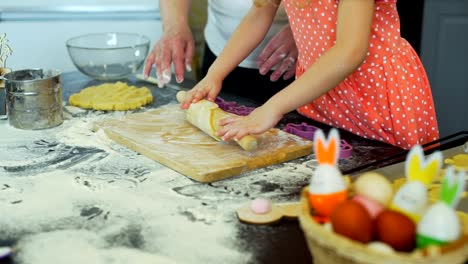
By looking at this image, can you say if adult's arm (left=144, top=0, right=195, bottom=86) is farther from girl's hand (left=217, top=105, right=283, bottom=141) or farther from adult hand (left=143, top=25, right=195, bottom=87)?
girl's hand (left=217, top=105, right=283, bottom=141)

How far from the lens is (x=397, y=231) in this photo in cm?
56

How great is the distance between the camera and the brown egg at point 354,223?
0.57m

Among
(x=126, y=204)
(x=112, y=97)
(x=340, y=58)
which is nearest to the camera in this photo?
(x=126, y=204)

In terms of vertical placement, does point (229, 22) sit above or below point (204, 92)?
above

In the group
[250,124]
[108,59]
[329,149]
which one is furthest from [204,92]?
[329,149]

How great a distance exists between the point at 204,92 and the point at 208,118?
0.55 feet

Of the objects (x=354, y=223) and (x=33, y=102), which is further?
(x=33, y=102)

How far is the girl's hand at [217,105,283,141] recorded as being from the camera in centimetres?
105

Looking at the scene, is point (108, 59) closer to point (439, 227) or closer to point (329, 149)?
point (329, 149)

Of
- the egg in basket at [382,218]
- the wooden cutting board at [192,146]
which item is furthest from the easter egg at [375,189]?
the wooden cutting board at [192,146]

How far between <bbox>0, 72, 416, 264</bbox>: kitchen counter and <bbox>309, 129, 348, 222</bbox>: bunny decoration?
0.10 m

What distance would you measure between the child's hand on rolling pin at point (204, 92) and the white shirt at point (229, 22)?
0.24m

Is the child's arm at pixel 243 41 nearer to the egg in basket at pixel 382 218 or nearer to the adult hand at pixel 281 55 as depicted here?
the adult hand at pixel 281 55

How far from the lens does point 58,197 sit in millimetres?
908
